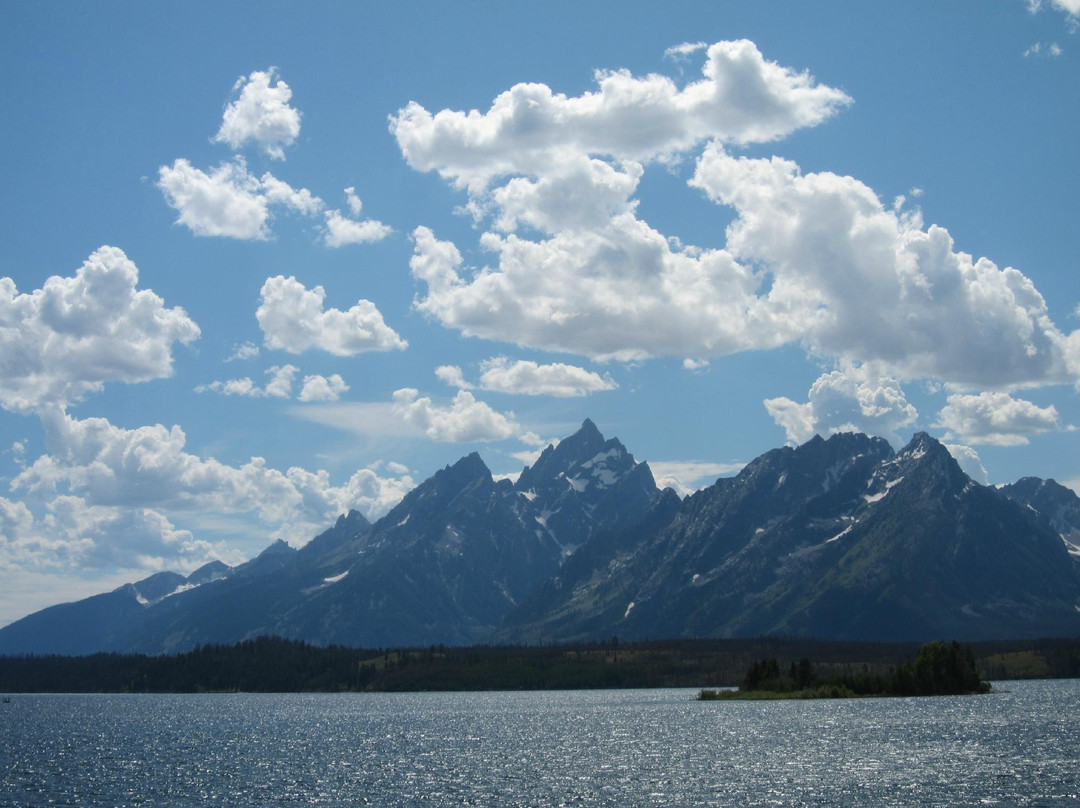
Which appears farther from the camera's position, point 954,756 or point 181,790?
point 954,756

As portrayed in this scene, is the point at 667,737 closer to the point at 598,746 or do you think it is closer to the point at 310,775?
the point at 598,746

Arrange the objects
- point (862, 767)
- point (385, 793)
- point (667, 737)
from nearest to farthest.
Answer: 1. point (385, 793)
2. point (862, 767)
3. point (667, 737)

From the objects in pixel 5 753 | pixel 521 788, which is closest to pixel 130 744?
pixel 5 753

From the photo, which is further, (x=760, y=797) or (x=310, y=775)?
(x=310, y=775)

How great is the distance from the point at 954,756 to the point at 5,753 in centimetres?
14117

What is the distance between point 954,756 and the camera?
138 meters

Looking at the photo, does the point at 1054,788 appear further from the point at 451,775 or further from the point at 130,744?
the point at 130,744

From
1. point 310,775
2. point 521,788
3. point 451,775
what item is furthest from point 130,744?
point 521,788

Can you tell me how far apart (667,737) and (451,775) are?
203 ft

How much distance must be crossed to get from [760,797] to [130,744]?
127 m

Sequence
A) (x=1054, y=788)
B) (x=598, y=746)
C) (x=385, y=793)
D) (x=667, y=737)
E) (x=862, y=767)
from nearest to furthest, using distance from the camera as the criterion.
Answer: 1. (x=1054, y=788)
2. (x=385, y=793)
3. (x=862, y=767)
4. (x=598, y=746)
5. (x=667, y=737)

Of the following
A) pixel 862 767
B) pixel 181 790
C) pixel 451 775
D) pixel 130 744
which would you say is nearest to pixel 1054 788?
pixel 862 767

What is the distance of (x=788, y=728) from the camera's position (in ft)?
648

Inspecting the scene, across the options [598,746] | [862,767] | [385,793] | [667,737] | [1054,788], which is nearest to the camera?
[1054,788]
